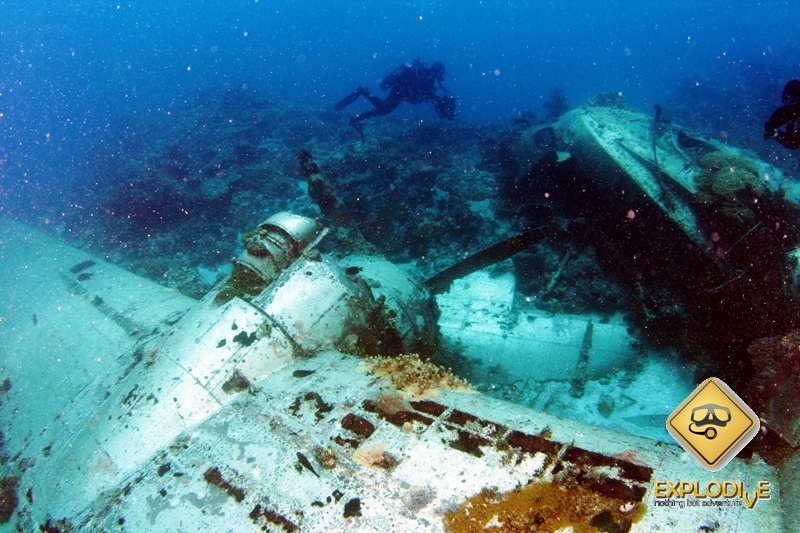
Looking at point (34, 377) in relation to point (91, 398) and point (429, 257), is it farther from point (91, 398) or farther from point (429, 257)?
point (429, 257)

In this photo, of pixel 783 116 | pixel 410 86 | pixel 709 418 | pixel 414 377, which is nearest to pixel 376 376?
pixel 414 377

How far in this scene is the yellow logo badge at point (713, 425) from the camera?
158 centimetres

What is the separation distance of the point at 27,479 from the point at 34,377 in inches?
73.6

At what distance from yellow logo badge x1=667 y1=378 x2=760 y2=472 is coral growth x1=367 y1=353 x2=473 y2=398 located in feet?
3.70

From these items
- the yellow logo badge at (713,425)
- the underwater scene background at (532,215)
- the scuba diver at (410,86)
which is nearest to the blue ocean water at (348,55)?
the underwater scene background at (532,215)

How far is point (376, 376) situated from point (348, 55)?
282ft

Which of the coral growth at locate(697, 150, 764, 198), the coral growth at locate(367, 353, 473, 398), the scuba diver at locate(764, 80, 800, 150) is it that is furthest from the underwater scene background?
the coral growth at locate(367, 353, 473, 398)

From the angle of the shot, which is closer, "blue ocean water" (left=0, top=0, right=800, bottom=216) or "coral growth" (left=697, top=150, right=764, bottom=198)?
"coral growth" (left=697, top=150, right=764, bottom=198)

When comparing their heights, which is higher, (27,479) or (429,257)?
(27,479)

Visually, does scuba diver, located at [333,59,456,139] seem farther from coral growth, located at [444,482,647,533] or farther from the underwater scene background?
coral growth, located at [444,482,647,533]

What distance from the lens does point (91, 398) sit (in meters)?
3.43

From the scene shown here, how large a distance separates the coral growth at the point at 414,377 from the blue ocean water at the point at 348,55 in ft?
78.8

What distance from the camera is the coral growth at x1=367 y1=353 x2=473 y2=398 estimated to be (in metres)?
2.32

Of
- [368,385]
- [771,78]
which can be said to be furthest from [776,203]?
[771,78]
